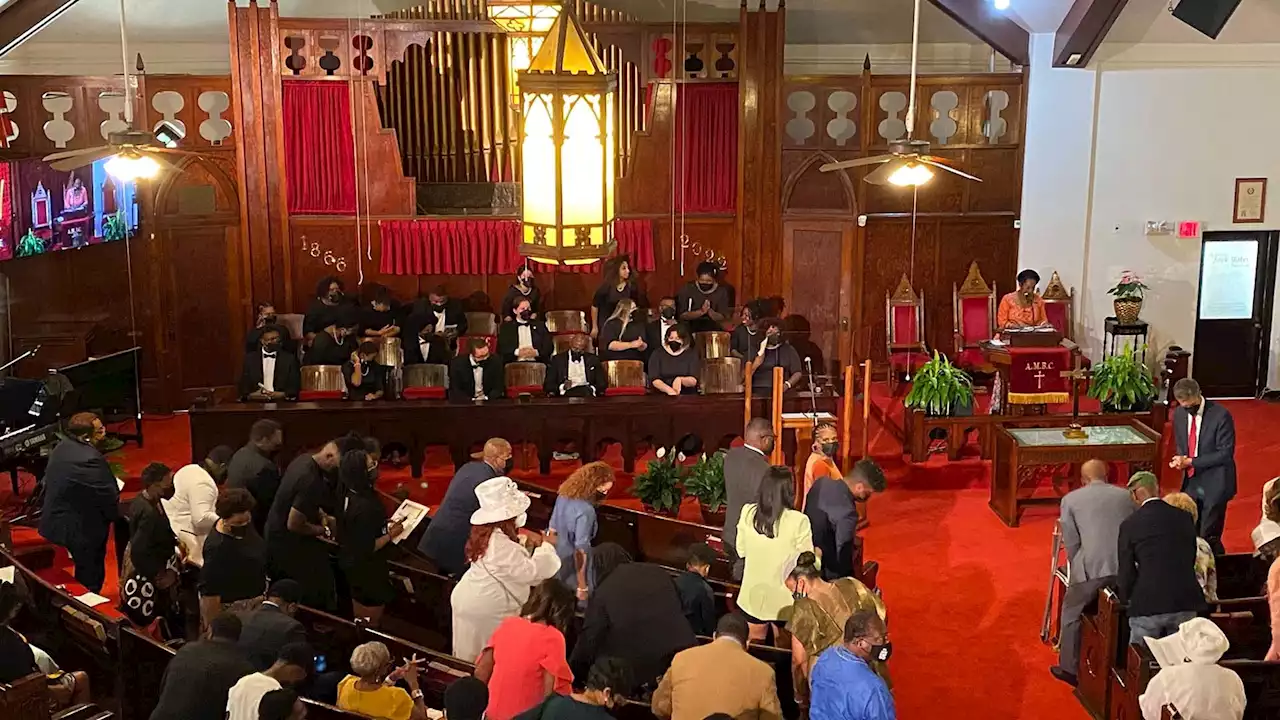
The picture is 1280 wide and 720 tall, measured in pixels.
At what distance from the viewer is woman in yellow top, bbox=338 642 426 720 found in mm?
5168

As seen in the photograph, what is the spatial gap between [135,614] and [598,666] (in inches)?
140

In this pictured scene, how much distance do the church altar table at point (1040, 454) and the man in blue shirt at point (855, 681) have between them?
201 inches

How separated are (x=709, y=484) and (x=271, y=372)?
14.3 ft

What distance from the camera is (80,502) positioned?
25.5ft

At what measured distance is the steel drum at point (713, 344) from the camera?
39.4 feet

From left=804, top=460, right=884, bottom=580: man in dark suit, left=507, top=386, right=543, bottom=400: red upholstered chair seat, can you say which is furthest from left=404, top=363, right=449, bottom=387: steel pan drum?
left=804, top=460, right=884, bottom=580: man in dark suit

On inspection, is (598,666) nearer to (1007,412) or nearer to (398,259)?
(1007,412)

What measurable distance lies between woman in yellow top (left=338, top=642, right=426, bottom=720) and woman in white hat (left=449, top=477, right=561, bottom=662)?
24.6 inches

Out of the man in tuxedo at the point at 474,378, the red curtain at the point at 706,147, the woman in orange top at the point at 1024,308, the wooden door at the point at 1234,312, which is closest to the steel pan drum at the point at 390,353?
the man in tuxedo at the point at 474,378

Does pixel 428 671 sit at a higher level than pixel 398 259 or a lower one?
lower

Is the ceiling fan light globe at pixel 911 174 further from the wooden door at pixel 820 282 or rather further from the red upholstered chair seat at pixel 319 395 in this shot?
the red upholstered chair seat at pixel 319 395

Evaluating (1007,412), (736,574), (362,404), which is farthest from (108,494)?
(1007,412)

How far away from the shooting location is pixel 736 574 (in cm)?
680

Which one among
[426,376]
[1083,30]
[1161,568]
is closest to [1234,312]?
[1083,30]
